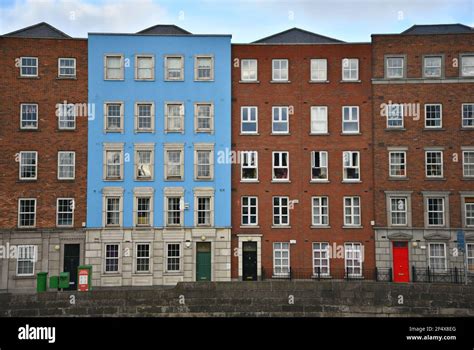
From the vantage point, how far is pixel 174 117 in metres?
36.0

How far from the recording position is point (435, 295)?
2612cm

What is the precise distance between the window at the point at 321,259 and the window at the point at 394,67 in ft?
38.7

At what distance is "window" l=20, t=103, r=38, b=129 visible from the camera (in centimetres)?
3553

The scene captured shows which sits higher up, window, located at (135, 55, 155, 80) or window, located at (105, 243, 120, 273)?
window, located at (135, 55, 155, 80)

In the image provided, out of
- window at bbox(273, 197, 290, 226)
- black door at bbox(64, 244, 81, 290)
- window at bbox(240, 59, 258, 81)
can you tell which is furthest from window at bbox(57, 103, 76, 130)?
window at bbox(273, 197, 290, 226)

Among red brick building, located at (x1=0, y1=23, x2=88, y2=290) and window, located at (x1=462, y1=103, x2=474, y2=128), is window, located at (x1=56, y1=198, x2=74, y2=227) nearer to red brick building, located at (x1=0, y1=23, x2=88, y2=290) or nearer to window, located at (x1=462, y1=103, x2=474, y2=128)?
red brick building, located at (x1=0, y1=23, x2=88, y2=290)

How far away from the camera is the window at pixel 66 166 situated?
35.4 m

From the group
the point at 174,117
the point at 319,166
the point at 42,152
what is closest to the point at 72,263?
the point at 42,152

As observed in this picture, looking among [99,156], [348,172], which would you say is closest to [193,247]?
[99,156]

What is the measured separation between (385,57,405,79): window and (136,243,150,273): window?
19.1 metres

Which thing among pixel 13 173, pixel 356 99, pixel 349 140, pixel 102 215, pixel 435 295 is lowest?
pixel 435 295

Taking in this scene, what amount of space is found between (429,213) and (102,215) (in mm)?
20647

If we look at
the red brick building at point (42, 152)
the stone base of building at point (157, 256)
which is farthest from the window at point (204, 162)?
the red brick building at point (42, 152)
